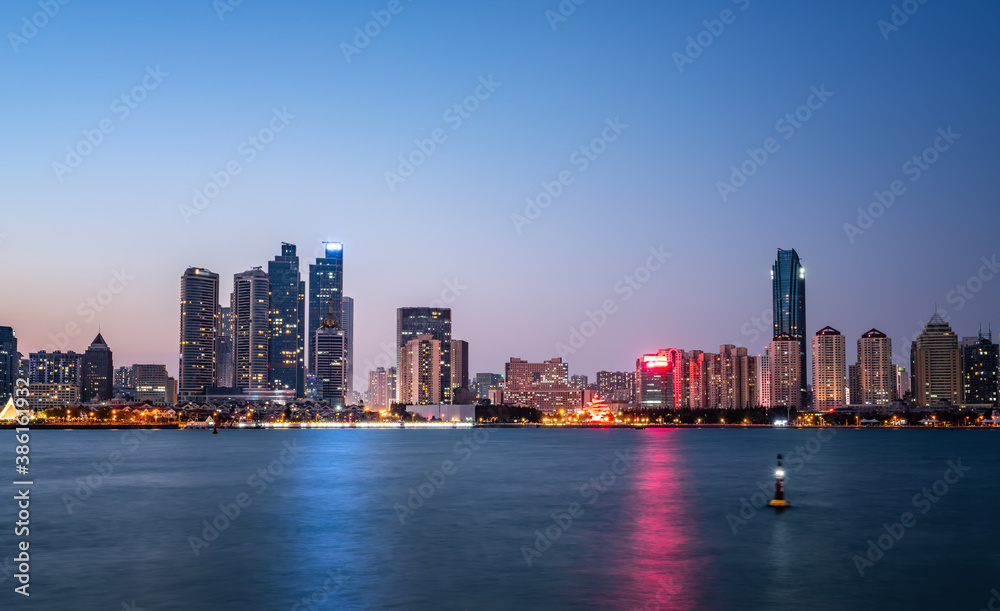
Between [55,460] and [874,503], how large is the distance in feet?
288

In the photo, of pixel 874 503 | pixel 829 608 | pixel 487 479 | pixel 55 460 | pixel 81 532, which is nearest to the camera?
pixel 829 608

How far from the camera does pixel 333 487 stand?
64562 millimetres

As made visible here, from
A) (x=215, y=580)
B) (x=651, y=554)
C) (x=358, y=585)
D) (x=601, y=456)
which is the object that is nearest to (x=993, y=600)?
(x=651, y=554)

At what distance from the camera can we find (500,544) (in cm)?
3775

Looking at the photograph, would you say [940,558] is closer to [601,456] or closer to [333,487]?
[333,487]

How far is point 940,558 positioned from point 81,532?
36.7 meters

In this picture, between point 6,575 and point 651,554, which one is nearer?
point 6,575

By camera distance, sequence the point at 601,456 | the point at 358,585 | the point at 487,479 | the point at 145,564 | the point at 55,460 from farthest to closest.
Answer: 1. the point at 601,456
2. the point at 55,460
3. the point at 487,479
4. the point at 145,564
5. the point at 358,585

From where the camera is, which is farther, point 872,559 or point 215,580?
point 872,559

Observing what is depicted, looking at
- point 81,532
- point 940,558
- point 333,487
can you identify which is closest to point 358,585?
point 81,532

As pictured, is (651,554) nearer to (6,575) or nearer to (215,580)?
(215,580)

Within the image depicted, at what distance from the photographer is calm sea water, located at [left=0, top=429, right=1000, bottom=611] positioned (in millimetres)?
27609

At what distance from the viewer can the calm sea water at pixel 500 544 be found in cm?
2761

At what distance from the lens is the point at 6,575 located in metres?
29.9
